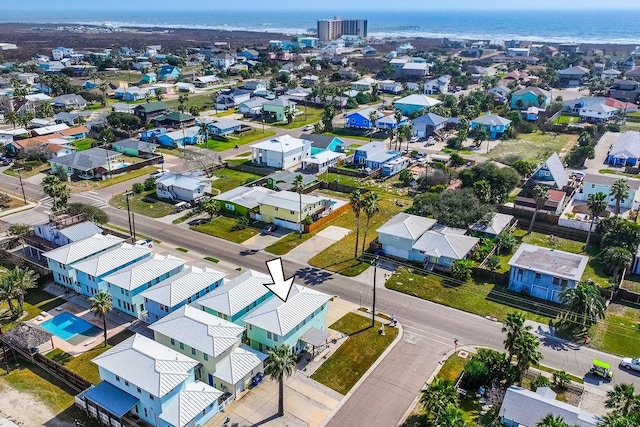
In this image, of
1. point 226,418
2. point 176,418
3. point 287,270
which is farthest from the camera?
point 287,270

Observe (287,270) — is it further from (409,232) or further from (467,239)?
(467,239)

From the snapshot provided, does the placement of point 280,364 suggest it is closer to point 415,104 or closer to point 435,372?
point 435,372

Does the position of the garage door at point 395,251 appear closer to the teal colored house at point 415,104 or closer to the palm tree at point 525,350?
the palm tree at point 525,350

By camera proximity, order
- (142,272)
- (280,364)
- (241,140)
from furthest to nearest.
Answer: (241,140)
(142,272)
(280,364)

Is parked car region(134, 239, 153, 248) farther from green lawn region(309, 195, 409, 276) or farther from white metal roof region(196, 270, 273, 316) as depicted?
green lawn region(309, 195, 409, 276)

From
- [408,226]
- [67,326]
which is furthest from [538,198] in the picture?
[67,326]

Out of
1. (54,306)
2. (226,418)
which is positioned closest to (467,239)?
(226,418)
